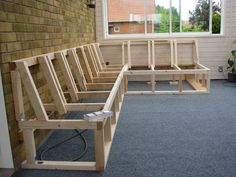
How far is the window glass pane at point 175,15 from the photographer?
6066 millimetres

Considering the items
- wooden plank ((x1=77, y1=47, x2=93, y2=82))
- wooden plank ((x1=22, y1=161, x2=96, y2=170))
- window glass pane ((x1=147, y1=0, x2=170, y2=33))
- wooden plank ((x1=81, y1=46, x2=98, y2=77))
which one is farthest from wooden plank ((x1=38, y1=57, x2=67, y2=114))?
window glass pane ((x1=147, y1=0, x2=170, y2=33))

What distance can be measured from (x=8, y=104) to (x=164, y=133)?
1.68 metres

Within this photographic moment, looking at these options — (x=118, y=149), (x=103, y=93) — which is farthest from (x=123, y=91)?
(x=118, y=149)

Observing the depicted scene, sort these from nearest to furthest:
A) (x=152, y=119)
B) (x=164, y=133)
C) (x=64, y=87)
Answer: (x=164, y=133)
(x=152, y=119)
(x=64, y=87)

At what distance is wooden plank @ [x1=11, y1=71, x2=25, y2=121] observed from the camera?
2293 millimetres

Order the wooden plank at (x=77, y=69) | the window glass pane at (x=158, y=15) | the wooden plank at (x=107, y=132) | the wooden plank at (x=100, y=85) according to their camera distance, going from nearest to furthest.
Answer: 1. the wooden plank at (x=107, y=132)
2. the wooden plank at (x=77, y=69)
3. the wooden plank at (x=100, y=85)
4. the window glass pane at (x=158, y=15)

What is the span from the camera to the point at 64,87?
3838 mm

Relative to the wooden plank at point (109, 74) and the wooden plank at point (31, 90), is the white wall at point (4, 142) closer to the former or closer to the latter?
the wooden plank at point (31, 90)

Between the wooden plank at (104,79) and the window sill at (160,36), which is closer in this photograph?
the wooden plank at (104,79)

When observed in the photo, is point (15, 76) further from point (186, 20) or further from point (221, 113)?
point (186, 20)

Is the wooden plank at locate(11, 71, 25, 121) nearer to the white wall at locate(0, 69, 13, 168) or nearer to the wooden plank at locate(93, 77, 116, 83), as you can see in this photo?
the white wall at locate(0, 69, 13, 168)

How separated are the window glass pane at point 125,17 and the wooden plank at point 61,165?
438cm

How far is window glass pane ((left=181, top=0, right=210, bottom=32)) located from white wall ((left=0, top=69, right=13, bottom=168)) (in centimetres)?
487

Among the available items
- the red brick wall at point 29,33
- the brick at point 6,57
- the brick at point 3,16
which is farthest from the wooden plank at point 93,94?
the brick at point 3,16
